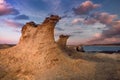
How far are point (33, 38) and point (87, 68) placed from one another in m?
3.69

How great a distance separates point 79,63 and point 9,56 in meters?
4.27

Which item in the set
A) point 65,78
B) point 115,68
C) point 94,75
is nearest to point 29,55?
point 65,78

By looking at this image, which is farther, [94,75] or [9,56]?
[9,56]

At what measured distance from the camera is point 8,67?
14.5 metres

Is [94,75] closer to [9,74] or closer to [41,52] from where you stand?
[41,52]

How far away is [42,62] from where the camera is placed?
46.8 ft

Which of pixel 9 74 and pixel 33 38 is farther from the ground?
pixel 33 38

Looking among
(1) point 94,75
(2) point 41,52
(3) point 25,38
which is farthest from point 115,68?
(3) point 25,38

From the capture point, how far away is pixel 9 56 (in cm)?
1508

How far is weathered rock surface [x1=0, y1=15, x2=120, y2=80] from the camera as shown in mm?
13727

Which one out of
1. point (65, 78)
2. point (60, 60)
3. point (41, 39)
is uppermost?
point (41, 39)

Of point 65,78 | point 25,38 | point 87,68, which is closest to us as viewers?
point 65,78

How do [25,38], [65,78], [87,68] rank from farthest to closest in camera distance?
[25,38], [87,68], [65,78]

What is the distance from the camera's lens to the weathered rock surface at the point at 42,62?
13.7 m
